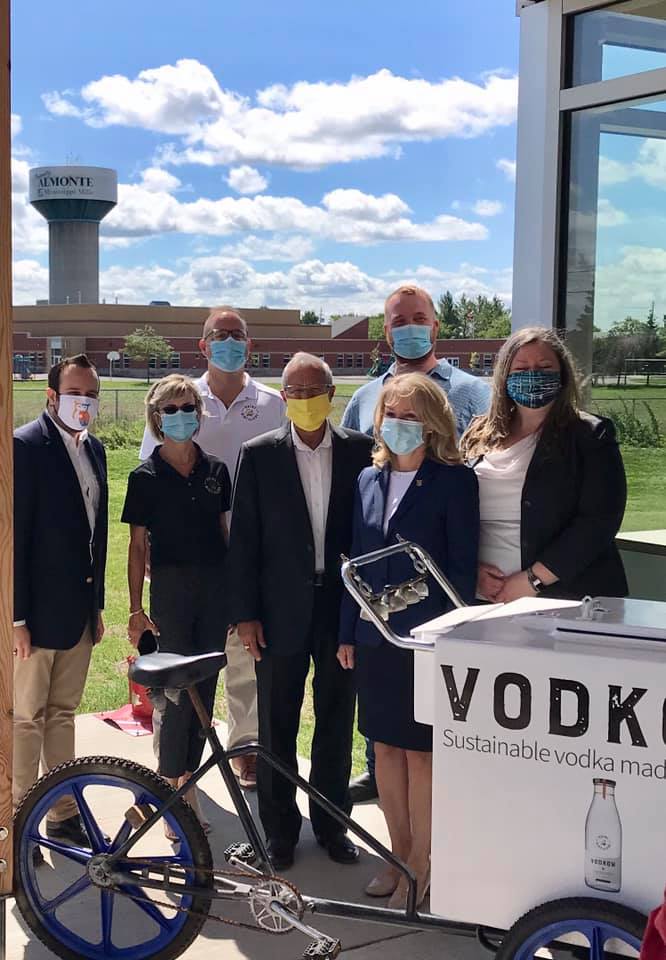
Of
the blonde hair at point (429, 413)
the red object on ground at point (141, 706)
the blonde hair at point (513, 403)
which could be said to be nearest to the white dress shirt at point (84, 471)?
the blonde hair at point (429, 413)

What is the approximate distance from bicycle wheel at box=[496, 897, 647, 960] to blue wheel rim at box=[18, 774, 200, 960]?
104cm

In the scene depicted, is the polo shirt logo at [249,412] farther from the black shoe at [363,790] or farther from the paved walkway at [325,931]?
the paved walkway at [325,931]

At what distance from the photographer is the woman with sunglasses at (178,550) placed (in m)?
4.12

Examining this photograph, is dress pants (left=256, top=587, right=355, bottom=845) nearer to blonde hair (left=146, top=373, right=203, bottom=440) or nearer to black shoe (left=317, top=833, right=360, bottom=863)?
black shoe (left=317, top=833, right=360, bottom=863)

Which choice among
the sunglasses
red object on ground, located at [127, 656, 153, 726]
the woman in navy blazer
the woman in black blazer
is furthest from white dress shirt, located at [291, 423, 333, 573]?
red object on ground, located at [127, 656, 153, 726]

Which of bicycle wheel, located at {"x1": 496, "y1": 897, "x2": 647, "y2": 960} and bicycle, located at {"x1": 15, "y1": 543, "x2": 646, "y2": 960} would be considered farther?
bicycle, located at {"x1": 15, "y1": 543, "x2": 646, "y2": 960}

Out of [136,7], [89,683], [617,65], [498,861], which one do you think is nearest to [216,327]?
[617,65]

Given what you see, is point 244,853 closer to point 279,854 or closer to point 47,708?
point 279,854

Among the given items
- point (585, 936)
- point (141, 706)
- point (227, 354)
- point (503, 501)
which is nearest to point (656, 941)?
point (585, 936)

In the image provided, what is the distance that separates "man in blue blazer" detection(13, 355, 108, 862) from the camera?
3.88 meters

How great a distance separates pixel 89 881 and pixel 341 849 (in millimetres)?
1144

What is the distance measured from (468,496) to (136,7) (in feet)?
216

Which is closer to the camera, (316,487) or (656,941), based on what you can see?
(656,941)

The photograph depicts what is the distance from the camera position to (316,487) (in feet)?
12.9
